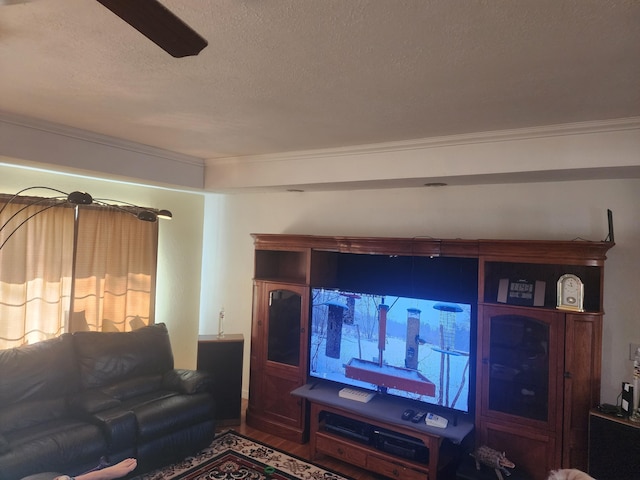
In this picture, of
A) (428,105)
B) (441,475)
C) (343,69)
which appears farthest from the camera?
(441,475)

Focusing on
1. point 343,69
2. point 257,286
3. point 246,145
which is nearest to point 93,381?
point 257,286

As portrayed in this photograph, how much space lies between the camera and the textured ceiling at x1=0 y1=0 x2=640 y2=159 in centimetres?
140

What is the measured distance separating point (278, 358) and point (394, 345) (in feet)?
3.97

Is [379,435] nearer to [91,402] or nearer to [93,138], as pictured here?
[91,402]

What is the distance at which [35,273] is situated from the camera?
3434mm

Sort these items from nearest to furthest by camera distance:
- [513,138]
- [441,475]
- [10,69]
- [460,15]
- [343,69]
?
1. [460,15]
2. [343,69]
3. [10,69]
4. [513,138]
5. [441,475]

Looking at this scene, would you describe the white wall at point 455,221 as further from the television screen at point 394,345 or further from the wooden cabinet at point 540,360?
the television screen at point 394,345

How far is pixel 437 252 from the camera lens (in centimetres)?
309

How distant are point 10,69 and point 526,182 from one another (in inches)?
130

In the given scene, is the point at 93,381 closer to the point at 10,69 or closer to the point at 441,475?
the point at 10,69

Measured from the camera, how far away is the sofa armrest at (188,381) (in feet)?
11.5

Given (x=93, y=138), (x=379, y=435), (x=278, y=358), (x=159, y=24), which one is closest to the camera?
(x=159, y=24)

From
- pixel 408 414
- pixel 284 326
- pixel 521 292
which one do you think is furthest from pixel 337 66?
pixel 284 326

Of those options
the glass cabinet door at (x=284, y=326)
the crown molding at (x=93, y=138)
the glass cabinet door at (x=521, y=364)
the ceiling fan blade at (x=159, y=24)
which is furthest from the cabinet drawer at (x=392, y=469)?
the crown molding at (x=93, y=138)
